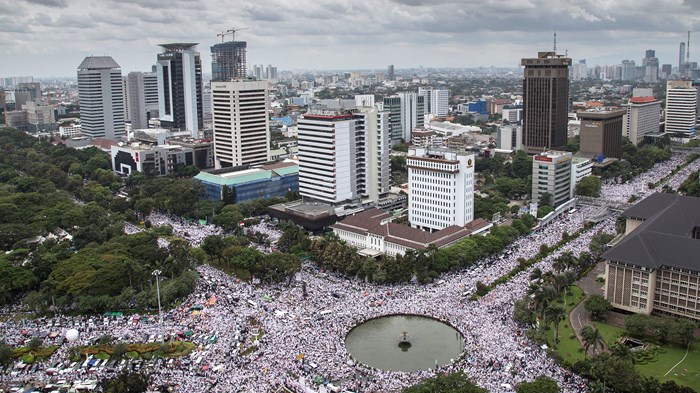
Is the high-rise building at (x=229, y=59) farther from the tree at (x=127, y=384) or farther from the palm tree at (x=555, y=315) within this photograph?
the tree at (x=127, y=384)

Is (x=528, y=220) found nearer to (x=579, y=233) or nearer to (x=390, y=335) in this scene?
(x=579, y=233)

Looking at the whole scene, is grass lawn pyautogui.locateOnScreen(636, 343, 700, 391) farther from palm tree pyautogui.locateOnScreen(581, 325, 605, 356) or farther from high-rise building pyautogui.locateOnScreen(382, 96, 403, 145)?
high-rise building pyautogui.locateOnScreen(382, 96, 403, 145)

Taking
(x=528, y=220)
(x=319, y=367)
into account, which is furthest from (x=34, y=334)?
(x=528, y=220)

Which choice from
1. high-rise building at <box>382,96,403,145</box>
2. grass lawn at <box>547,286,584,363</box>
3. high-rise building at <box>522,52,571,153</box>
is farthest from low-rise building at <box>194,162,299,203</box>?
high-rise building at <box>382,96,403,145</box>

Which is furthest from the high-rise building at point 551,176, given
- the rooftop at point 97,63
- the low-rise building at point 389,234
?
the rooftop at point 97,63

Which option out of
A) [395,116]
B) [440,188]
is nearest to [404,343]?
[440,188]
